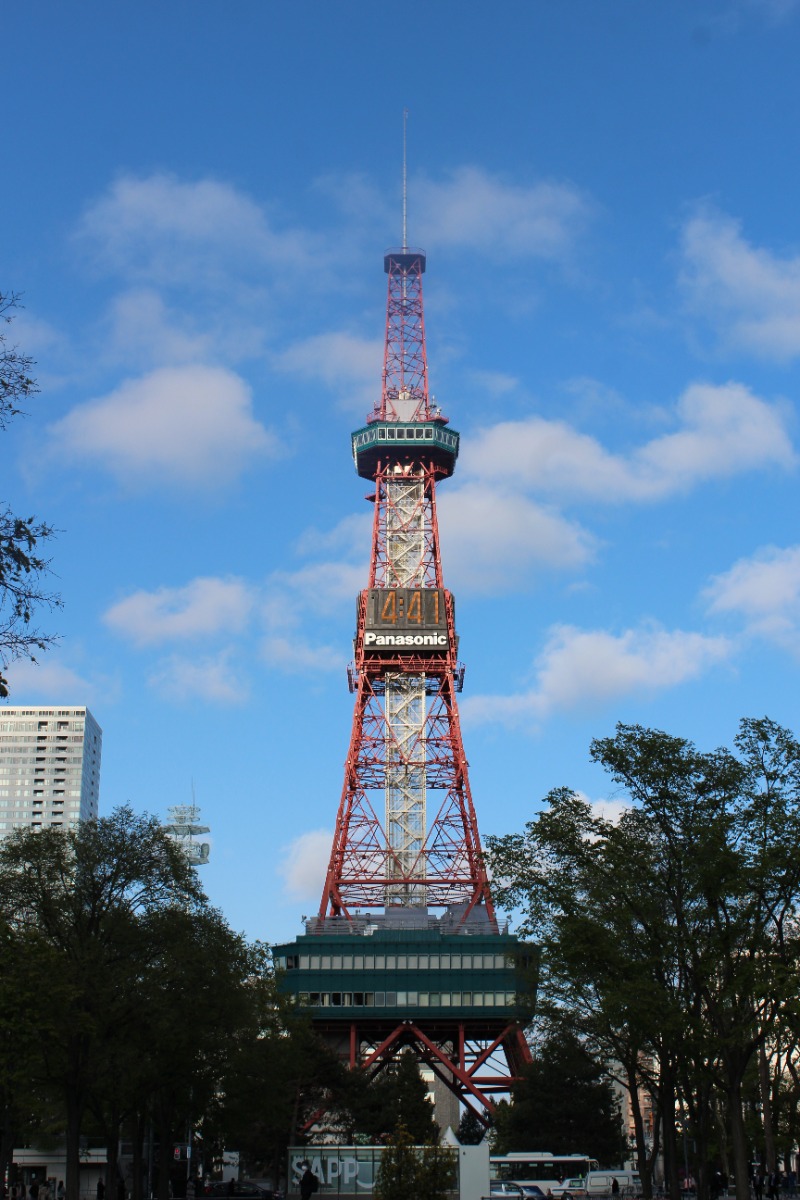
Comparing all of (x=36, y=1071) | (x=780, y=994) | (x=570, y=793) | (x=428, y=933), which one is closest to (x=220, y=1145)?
(x=428, y=933)

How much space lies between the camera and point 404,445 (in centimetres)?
16338

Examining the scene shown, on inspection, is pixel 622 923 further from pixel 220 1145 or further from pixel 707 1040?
pixel 220 1145

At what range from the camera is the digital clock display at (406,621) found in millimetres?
152625

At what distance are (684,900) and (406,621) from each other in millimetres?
101857

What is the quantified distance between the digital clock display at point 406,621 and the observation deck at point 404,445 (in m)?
18.1

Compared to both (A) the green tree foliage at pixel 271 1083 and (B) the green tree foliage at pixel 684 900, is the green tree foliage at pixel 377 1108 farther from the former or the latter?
(B) the green tree foliage at pixel 684 900

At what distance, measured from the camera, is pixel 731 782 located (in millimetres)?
53938

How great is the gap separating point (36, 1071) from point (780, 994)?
3087 centimetres

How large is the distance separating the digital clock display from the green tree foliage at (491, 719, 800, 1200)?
311 feet

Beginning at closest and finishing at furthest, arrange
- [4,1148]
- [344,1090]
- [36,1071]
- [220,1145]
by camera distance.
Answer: [36,1071] < [4,1148] < [344,1090] < [220,1145]

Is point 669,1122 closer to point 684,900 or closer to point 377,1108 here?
point 684,900

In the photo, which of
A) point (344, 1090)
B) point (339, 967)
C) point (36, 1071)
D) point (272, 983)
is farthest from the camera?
point (339, 967)

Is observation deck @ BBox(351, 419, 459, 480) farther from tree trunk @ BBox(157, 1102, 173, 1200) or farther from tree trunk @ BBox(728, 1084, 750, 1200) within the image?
tree trunk @ BBox(728, 1084, 750, 1200)

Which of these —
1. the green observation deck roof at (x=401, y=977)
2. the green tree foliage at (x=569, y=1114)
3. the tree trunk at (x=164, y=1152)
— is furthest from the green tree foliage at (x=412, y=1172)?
the green observation deck roof at (x=401, y=977)
